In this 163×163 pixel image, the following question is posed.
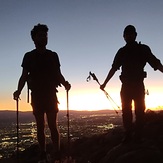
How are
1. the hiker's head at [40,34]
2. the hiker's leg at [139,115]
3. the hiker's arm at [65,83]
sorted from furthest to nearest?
the hiker's leg at [139,115] → the hiker's arm at [65,83] → the hiker's head at [40,34]

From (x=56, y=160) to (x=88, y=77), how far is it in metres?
3.67

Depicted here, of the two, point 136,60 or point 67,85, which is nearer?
point 67,85

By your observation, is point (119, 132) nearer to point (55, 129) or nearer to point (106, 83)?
point (106, 83)

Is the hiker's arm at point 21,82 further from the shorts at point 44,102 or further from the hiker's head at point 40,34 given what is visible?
the hiker's head at point 40,34

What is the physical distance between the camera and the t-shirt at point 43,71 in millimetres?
8930

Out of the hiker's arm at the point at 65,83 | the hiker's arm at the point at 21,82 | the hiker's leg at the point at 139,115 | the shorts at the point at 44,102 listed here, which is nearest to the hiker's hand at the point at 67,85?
the hiker's arm at the point at 65,83

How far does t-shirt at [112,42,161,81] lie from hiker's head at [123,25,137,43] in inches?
5.8

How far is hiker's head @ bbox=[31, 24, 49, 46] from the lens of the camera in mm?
8773

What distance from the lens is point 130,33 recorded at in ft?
33.0

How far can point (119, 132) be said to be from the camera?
2673 centimetres

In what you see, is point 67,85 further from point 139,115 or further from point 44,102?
point 139,115

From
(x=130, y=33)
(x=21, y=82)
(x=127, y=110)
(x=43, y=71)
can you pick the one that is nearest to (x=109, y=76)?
(x=127, y=110)

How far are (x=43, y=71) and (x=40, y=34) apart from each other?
92 cm

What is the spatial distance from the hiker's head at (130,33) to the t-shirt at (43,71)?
7.65ft
